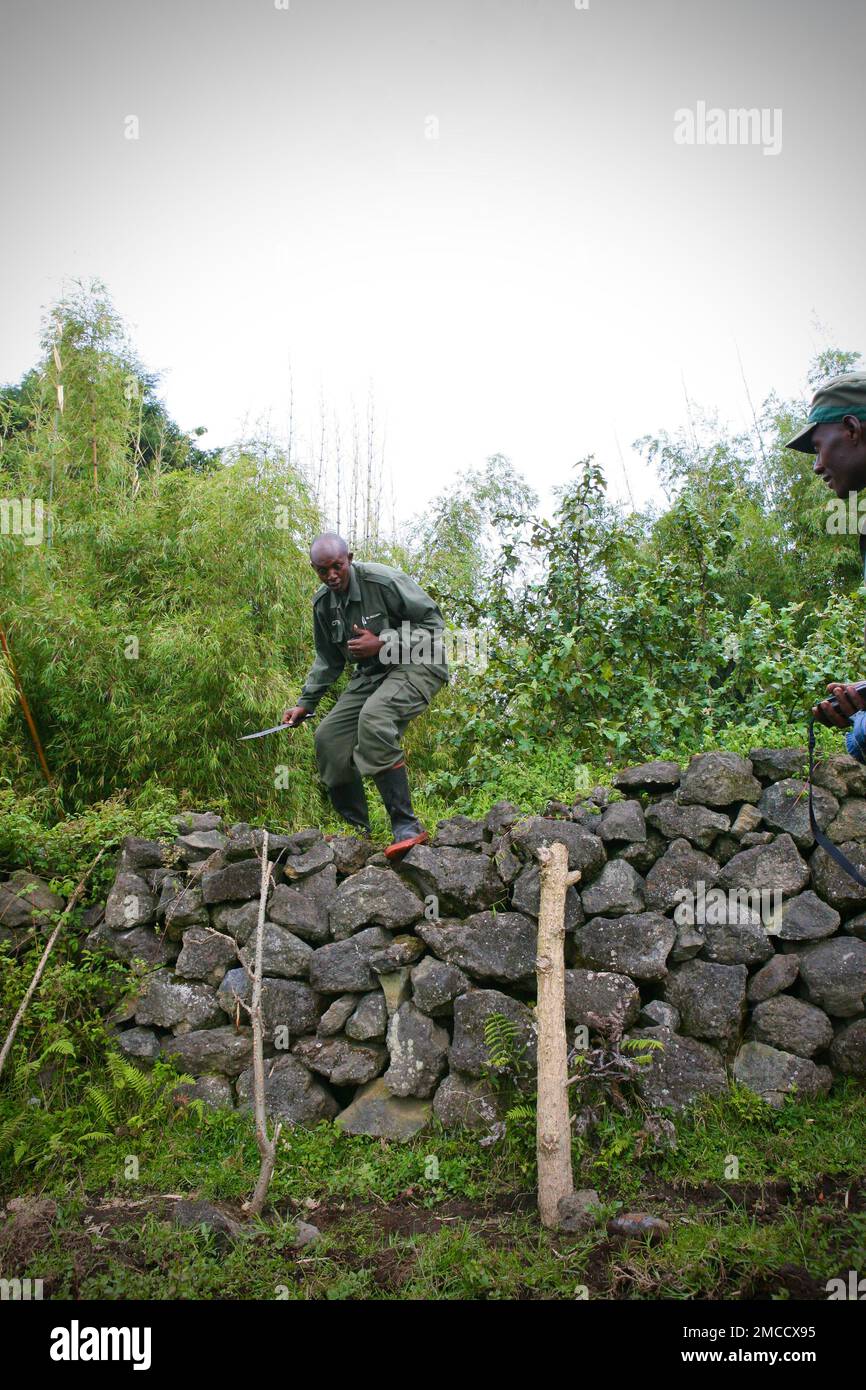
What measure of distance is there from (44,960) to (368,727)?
2122 millimetres

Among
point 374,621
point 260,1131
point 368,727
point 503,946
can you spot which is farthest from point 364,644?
point 260,1131

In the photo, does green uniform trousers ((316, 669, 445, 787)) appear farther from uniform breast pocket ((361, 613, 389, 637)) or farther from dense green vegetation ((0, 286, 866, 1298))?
dense green vegetation ((0, 286, 866, 1298))

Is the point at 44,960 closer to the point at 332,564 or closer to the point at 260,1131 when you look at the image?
the point at 260,1131

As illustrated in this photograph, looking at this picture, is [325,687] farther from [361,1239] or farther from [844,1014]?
[844,1014]

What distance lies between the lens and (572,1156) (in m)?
3.90

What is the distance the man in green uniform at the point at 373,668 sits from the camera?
15.8ft

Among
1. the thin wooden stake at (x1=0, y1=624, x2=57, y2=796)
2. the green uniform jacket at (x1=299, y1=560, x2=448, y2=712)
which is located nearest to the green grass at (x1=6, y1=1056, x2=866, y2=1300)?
the green uniform jacket at (x1=299, y1=560, x2=448, y2=712)

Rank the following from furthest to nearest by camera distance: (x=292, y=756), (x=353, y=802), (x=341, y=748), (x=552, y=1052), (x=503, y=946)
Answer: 1. (x=292, y=756)
2. (x=353, y=802)
3. (x=341, y=748)
4. (x=503, y=946)
5. (x=552, y=1052)

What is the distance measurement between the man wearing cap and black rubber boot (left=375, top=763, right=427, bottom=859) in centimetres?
242

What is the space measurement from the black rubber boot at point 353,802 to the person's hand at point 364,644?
739mm

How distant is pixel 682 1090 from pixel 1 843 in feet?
12.9

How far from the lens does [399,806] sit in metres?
4.94

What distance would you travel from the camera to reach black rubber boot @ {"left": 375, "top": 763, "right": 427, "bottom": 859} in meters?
4.89
